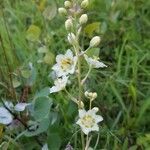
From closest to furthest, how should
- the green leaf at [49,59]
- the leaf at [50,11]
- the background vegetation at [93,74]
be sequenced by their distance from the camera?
the background vegetation at [93,74]
the green leaf at [49,59]
the leaf at [50,11]

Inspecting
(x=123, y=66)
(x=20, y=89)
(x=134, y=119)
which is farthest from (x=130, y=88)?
(x=20, y=89)

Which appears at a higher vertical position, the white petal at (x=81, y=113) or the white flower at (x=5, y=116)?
the white petal at (x=81, y=113)

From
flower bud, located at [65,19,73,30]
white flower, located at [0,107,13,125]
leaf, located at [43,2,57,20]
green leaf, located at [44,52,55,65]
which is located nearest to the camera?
flower bud, located at [65,19,73,30]

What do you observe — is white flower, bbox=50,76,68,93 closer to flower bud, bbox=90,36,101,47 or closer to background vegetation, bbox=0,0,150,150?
flower bud, bbox=90,36,101,47

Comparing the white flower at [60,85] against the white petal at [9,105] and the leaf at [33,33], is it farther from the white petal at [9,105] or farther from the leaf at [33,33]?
the leaf at [33,33]

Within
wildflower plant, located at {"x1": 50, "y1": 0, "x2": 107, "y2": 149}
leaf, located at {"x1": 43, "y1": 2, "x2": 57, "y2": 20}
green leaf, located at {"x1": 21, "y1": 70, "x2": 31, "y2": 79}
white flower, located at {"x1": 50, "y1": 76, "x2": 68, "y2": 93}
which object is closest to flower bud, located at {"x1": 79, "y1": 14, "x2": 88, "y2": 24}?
wildflower plant, located at {"x1": 50, "y1": 0, "x2": 107, "y2": 149}

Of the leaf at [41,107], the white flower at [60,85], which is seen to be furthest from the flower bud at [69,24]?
the leaf at [41,107]

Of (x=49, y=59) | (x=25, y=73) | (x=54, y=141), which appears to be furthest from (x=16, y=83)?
(x=54, y=141)
